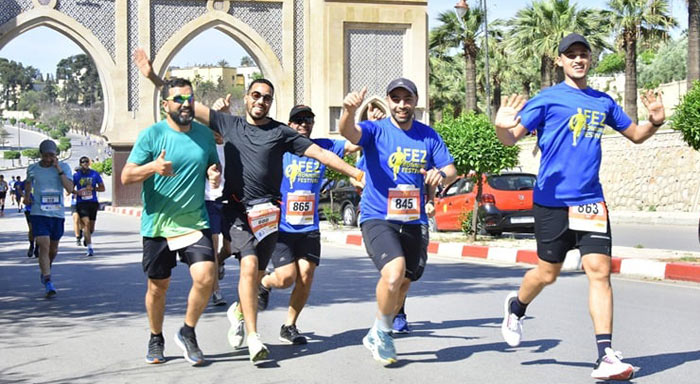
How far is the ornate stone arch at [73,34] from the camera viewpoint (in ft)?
116

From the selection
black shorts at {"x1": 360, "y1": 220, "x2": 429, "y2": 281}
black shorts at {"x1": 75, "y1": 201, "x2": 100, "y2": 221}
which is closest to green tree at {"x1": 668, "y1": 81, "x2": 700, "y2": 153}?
black shorts at {"x1": 360, "y1": 220, "x2": 429, "y2": 281}

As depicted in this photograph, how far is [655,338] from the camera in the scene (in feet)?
24.6

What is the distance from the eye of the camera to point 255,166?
7.03 m

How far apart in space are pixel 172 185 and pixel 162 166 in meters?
0.37

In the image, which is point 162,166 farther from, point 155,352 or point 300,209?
point 300,209

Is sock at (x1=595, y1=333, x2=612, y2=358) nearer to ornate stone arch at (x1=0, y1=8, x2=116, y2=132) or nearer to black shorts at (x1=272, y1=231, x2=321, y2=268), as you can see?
black shorts at (x1=272, y1=231, x2=321, y2=268)

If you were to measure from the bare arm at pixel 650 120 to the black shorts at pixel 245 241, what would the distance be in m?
2.50

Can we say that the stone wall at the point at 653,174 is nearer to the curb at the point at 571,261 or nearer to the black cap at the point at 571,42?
the curb at the point at 571,261

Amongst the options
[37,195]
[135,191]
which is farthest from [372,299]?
[135,191]

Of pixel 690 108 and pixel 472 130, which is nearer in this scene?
pixel 690 108

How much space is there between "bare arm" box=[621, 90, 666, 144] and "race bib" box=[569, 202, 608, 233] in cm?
69

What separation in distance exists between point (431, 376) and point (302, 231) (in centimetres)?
196

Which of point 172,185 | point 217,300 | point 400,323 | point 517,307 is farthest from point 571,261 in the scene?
point 172,185

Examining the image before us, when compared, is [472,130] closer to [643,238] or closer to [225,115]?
[643,238]
